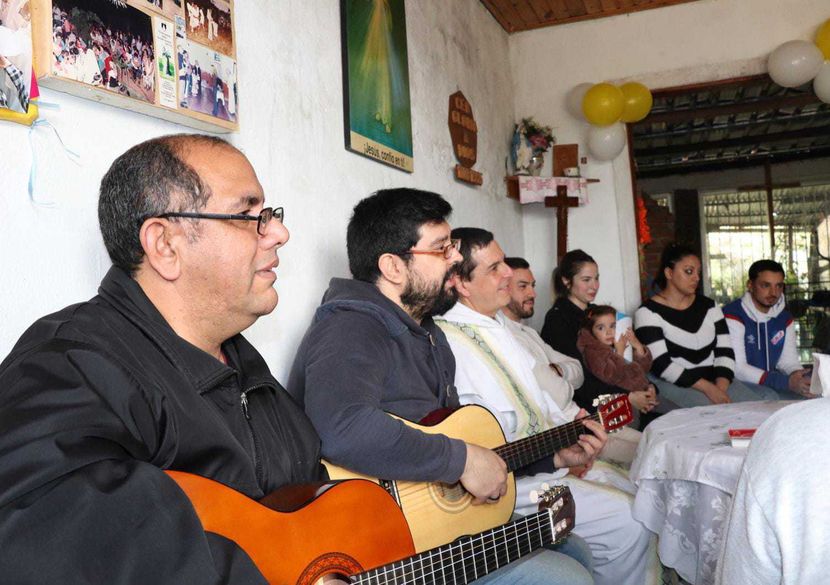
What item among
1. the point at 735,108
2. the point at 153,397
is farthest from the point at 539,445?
the point at 735,108

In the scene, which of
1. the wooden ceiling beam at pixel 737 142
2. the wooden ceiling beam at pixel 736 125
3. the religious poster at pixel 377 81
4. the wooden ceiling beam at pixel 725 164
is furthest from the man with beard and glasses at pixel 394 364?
the wooden ceiling beam at pixel 725 164

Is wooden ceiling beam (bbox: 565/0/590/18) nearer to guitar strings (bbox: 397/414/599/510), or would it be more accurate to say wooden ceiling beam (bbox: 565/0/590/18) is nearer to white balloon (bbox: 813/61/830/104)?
white balloon (bbox: 813/61/830/104)

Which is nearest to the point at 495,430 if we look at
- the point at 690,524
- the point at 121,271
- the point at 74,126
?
the point at 690,524

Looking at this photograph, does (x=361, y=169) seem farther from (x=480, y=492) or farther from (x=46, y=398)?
(x=46, y=398)

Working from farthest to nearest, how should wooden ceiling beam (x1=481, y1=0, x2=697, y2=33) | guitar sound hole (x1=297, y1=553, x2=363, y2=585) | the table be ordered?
wooden ceiling beam (x1=481, y1=0, x2=697, y2=33) < the table < guitar sound hole (x1=297, y1=553, x2=363, y2=585)

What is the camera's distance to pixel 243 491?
137cm

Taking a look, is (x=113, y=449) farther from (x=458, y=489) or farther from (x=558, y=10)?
(x=558, y=10)

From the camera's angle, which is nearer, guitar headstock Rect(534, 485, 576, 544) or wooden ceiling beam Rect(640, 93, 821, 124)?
guitar headstock Rect(534, 485, 576, 544)

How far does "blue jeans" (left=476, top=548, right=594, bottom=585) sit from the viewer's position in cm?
194

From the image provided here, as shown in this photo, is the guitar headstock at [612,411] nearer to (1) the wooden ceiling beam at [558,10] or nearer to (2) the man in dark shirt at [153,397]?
(2) the man in dark shirt at [153,397]

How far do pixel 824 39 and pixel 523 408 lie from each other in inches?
155

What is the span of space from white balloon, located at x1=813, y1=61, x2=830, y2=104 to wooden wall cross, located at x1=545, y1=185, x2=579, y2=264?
5.88 ft

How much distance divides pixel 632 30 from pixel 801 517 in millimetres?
5122

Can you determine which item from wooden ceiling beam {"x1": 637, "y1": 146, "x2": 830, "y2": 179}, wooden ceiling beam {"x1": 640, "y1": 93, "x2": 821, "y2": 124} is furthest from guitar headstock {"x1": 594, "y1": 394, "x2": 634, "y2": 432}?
wooden ceiling beam {"x1": 637, "y1": 146, "x2": 830, "y2": 179}
